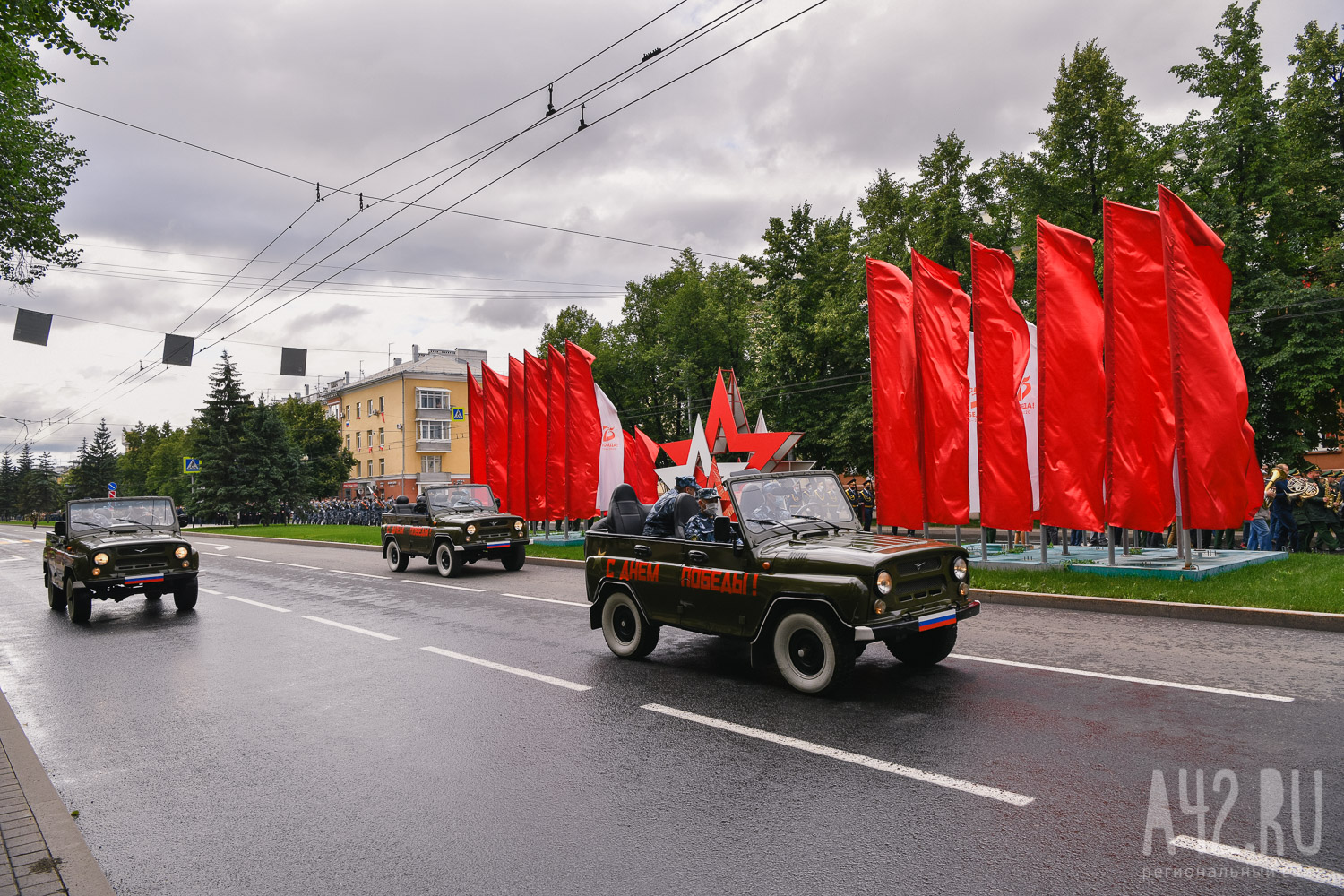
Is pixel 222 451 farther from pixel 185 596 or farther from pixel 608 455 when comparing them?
pixel 185 596

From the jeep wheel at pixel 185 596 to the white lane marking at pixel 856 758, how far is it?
9.51 m

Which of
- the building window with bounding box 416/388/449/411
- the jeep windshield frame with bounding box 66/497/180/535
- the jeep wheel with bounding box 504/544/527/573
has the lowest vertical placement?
the jeep wheel with bounding box 504/544/527/573

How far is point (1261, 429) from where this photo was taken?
25.8m

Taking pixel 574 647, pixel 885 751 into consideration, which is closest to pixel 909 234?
pixel 574 647

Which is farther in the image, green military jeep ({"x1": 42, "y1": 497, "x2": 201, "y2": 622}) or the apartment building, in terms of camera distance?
the apartment building

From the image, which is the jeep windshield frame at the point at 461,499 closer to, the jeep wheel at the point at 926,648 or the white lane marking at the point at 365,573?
the white lane marking at the point at 365,573

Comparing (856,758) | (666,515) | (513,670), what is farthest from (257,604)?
(856,758)

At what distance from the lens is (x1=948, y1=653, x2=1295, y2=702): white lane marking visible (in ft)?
20.1

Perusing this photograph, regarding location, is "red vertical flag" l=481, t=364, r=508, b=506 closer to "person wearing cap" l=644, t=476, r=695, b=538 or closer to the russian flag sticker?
"person wearing cap" l=644, t=476, r=695, b=538

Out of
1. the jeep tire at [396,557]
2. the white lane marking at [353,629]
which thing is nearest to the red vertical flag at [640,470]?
the jeep tire at [396,557]

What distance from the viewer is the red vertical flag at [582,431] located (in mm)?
22047

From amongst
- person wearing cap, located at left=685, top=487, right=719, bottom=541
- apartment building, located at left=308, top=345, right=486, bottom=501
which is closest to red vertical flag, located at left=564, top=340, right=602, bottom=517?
person wearing cap, located at left=685, top=487, right=719, bottom=541

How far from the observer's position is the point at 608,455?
21.8 meters

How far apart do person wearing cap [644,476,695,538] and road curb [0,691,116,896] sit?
15.6ft
